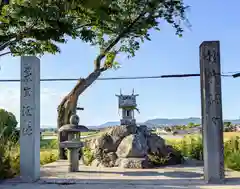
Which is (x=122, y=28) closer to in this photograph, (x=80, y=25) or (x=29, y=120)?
(x=80, y=25)

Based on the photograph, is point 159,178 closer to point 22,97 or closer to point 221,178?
point 221,178

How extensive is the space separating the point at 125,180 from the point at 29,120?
225cm

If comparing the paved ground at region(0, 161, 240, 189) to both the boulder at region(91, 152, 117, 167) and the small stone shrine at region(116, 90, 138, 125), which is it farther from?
the small stone shrine at region(116, 90, 138, 125)

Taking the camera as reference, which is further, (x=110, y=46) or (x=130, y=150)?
(x=110, y=46)

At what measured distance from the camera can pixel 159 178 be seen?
6.91 meters

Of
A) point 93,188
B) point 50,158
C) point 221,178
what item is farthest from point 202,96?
point 50,158

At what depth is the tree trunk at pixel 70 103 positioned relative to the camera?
11.4 metres

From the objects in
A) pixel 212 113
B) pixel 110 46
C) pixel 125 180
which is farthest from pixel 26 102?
pixel 110 46

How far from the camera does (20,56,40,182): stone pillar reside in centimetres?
659

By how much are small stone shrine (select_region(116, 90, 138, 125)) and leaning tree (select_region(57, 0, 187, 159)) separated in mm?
1314

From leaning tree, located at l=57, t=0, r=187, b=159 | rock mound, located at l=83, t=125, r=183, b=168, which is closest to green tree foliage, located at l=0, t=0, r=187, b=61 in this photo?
leaning tree, located at l=57, t=0, r=187, b=159

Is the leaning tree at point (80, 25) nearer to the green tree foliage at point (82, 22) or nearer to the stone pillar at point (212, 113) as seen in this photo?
the green tree foliage at point (82, 22)

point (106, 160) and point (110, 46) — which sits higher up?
point (110, 46)

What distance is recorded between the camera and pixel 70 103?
11586 millimetres
